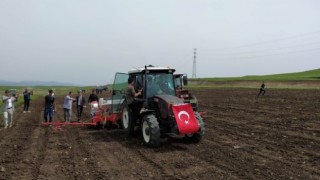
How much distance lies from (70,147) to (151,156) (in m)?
2.72

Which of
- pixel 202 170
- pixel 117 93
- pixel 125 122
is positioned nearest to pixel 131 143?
pixel 125 122

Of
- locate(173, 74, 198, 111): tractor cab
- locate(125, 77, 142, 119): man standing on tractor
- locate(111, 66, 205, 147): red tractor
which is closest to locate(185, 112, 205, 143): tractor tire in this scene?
locate(111, 66, 205, 147): red tractor

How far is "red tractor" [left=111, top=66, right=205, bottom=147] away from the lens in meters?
10.5

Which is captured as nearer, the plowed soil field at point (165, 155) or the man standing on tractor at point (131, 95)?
the plowed soil field at point (165, 155)

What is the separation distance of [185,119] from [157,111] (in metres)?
1.16

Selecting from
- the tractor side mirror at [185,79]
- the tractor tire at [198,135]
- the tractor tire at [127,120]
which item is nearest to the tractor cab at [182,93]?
the tractor side mirror at [185,79]

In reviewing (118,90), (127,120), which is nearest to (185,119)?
(127,120)

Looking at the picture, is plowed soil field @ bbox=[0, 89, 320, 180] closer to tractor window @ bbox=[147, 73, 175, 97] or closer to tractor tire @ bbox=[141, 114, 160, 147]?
tractor tire @ bbox=[141, 114, 160, 147]

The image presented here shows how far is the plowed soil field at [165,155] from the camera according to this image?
804 centimetres

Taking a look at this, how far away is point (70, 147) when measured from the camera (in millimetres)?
11195

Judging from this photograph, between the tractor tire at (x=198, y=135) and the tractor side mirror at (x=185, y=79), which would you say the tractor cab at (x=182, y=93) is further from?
the tractor tire at (x=198, y=135)

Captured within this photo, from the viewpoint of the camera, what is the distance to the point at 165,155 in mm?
9875

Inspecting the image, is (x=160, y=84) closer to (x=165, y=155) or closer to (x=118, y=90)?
(x=118, y=90)

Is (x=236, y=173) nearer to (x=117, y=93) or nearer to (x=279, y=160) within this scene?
(x=279, y=160)
